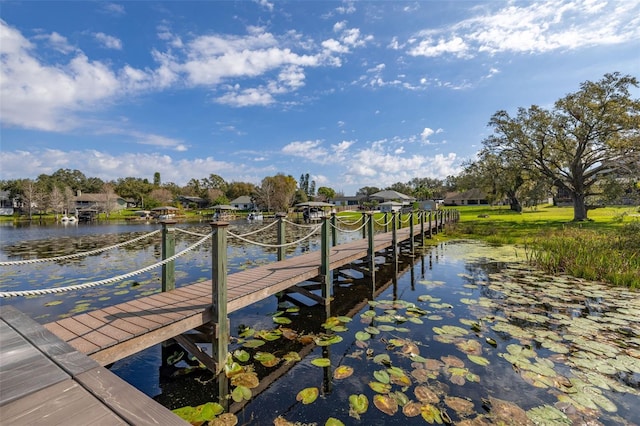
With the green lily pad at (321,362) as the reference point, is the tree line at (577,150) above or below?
above

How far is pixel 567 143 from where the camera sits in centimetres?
2106

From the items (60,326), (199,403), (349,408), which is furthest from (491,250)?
(60,326)

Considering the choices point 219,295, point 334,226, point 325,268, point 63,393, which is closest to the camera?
point 63,393

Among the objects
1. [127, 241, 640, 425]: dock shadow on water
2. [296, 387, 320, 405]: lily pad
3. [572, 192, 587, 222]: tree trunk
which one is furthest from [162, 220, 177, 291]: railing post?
[572, 192, 587, 222]: tree trunk

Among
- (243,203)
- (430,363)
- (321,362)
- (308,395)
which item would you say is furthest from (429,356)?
(243,203)

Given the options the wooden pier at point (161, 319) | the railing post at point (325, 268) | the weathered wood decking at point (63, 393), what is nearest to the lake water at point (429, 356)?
the railing post at point (325, 268)

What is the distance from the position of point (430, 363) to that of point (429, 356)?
0.22 metres

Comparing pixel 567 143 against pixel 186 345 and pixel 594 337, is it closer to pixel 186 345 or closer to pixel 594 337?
pixel 594 337

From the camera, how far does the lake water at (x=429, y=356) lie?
282 cm

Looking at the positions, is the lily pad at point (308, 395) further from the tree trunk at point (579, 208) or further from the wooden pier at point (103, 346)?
the tree trunk at point (579, 208)

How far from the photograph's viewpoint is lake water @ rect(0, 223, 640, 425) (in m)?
2.82

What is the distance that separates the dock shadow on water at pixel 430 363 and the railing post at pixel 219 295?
215 mm

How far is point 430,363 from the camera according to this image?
11.7 feet

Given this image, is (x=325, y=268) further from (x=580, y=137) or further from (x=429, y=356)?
(x=580, y=137)
